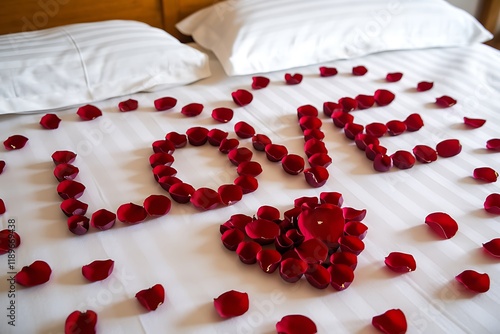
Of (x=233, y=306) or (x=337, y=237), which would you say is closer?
(x=233, y=306)

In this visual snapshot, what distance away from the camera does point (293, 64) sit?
175cm

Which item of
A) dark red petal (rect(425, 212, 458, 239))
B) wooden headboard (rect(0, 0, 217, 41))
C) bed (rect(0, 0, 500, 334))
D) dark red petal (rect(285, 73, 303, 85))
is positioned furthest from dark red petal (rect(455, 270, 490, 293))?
wooden headboard (rect(0, 0, 217, 41))

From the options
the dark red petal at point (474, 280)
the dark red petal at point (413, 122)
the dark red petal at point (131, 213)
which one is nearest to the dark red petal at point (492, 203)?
the dark red petal at point (474, 280)

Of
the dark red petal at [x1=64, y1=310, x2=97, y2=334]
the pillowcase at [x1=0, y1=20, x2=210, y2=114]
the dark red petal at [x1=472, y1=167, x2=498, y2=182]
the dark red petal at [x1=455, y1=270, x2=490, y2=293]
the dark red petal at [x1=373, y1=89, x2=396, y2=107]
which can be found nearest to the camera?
the dark red petal at [x1=64, y1=310, x2=97, y2=334]

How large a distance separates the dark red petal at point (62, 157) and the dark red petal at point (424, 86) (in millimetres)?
1145

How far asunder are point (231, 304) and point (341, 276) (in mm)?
227

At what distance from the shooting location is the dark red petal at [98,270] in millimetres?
941

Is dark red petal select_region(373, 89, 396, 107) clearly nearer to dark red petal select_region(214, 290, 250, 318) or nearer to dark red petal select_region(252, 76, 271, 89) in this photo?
dark red petal select_region(252, 76, 271, 89)

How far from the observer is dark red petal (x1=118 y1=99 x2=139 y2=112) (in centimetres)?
151

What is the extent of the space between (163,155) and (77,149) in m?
0.27

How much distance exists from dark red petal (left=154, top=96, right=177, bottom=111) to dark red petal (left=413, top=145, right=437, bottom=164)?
2.46 ft

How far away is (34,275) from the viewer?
93 cm

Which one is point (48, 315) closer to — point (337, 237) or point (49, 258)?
point (49, 258)

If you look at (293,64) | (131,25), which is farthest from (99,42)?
(293,64)
